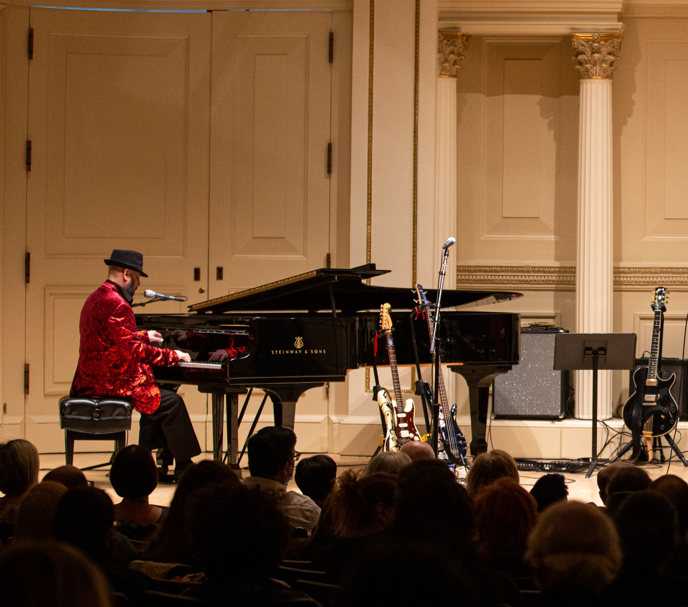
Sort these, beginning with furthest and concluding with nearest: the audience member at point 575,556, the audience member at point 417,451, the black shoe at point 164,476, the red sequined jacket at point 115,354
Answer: the black shoe at point 164,476 < the red sequined jacket at point 115,354 < the audience member at point 417,451 < the audience member at point 575,556

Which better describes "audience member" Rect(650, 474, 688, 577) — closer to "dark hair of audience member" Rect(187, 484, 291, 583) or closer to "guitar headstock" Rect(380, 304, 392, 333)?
"dark hair of audience member" Rect(187, 484, 291, 583)

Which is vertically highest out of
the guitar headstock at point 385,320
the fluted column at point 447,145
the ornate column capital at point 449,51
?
the ornate column capital at point 449,51

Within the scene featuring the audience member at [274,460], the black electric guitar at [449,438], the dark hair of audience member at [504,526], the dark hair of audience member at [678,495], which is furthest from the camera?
the black electric guitar at [449,438]

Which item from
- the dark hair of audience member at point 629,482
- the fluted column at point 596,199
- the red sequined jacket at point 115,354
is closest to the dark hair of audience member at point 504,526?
the dark hair of audience member at point 629,482

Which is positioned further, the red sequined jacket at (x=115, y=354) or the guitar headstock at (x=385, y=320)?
the guitar headstock at (x=385, y=320)

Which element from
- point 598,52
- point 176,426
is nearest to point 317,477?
point 176,426

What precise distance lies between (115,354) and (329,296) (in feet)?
4.53

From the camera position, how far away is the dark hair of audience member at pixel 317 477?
3188 mm

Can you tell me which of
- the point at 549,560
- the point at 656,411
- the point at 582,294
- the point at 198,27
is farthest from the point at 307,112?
the point at 549,560

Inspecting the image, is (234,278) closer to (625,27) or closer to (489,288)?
(489,288)

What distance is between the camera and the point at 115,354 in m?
5.23

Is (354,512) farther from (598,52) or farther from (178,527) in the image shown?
(598,52)

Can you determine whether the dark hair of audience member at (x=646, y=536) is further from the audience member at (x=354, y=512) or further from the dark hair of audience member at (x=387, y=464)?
the dark hair of audience member at (x=387, y=464)

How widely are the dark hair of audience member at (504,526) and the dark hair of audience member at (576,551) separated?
0.46 m
